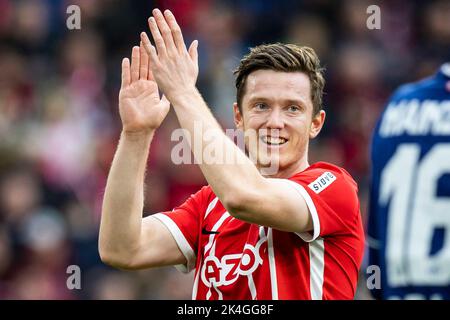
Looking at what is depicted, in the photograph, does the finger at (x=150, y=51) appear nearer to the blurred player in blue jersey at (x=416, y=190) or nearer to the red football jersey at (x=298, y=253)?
the red football jersey at (x=298, y=253)

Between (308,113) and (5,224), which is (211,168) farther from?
(5,224)

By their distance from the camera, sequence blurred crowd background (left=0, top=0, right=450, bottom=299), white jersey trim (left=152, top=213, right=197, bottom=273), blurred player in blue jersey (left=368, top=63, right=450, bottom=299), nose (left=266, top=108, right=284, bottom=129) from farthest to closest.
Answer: blurred crowd background (left=0, top=0, right=450, bottom=299), white jersey trim (left=152, top=213, right=197, bottom=273), nose (left=266, top=108, right=284, bottom=129), blurred player in blue jersey (left=368, top=63, right=450, bottom=299)

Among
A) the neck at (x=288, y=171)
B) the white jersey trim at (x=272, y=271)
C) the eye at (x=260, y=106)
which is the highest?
the eye at (x=260, y=106)

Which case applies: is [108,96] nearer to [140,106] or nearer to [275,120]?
[140,106]

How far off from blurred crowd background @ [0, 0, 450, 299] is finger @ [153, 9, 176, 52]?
448 centimetres

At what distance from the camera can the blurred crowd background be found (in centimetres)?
850

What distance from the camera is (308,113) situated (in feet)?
13.4

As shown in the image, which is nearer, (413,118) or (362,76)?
(413,118)

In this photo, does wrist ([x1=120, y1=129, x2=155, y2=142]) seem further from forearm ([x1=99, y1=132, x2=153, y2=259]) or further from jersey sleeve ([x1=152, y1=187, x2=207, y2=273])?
jersey sleeve ([x1=152, y1=187, x2=207, y2=273])

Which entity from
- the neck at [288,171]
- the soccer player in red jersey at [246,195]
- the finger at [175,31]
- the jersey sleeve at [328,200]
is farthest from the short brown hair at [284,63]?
the finger at [175,31]

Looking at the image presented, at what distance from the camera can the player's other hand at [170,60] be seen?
3.73 metres

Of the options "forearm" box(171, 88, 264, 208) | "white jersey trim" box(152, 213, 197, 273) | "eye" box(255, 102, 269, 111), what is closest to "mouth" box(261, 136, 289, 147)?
"eye" box(255, 102, 269, 111)
